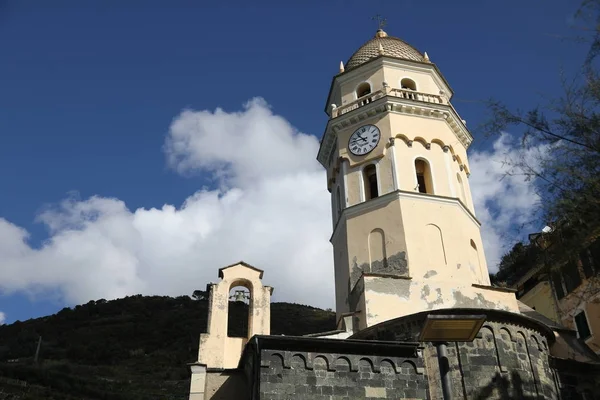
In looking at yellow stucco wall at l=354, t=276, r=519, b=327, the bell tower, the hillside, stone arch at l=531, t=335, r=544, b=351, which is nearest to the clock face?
Answer: the bell tower

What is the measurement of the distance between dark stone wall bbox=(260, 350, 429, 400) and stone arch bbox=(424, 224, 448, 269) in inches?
219

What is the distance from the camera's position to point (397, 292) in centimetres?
1816

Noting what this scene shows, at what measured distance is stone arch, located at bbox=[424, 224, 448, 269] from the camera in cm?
1903

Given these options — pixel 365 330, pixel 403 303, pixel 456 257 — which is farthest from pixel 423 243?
pixel 365 330

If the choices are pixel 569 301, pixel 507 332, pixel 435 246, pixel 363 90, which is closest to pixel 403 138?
pixel 363 90

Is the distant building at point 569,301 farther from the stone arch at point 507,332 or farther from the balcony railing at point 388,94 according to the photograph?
the balcony railing at point 388,94

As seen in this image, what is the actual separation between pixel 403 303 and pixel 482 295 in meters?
2.87

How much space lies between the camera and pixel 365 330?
16406mm

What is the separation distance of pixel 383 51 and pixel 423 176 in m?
6.14

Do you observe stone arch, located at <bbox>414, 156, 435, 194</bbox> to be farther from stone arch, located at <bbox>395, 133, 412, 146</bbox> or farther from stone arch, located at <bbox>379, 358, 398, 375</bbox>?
stone arch, located at <bbox>379, 358, 398, 375</bbox>

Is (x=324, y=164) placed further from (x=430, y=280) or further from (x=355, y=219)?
(x=430, y=280)

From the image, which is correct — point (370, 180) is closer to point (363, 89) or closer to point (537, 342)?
point (363, 89)

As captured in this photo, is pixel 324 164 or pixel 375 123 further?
pixel 324 164

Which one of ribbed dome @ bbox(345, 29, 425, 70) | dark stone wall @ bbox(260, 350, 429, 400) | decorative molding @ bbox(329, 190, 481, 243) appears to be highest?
ribbed dome @ bbox(345, 29, 425, 70)
